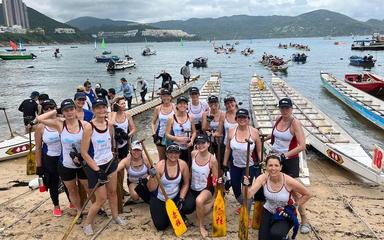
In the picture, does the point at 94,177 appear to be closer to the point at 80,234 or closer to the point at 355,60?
the point at 80,234

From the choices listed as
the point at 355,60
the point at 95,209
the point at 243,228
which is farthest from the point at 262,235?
the point at 355,60

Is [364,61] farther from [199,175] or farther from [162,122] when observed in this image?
[199,175]

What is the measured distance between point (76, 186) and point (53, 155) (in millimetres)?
678

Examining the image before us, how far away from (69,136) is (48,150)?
931mm

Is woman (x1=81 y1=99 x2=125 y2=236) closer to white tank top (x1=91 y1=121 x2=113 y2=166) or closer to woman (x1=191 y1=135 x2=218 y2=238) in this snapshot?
white tank top (x1=91 y1=121 x2=113 y2=166)

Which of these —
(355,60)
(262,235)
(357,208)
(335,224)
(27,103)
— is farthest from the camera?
(355,60)

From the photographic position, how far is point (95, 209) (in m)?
5.55

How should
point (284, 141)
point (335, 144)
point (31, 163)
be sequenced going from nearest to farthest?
point (284, 141) → point (31, 163) → point (335, 144)

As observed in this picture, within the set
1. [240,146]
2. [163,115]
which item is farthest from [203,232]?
[163,115]

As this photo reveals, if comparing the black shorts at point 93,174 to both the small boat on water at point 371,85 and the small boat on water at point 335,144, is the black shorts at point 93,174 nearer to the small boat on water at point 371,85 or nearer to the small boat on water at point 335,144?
the small boat on water at point 335,144

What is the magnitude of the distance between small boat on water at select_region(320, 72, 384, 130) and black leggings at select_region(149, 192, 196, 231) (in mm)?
12895

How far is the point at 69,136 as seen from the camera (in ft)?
17.1

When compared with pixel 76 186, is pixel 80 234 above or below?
below

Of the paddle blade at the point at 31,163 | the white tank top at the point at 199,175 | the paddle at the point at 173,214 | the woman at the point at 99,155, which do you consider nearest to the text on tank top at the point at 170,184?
the paddle at the point at 173,214
